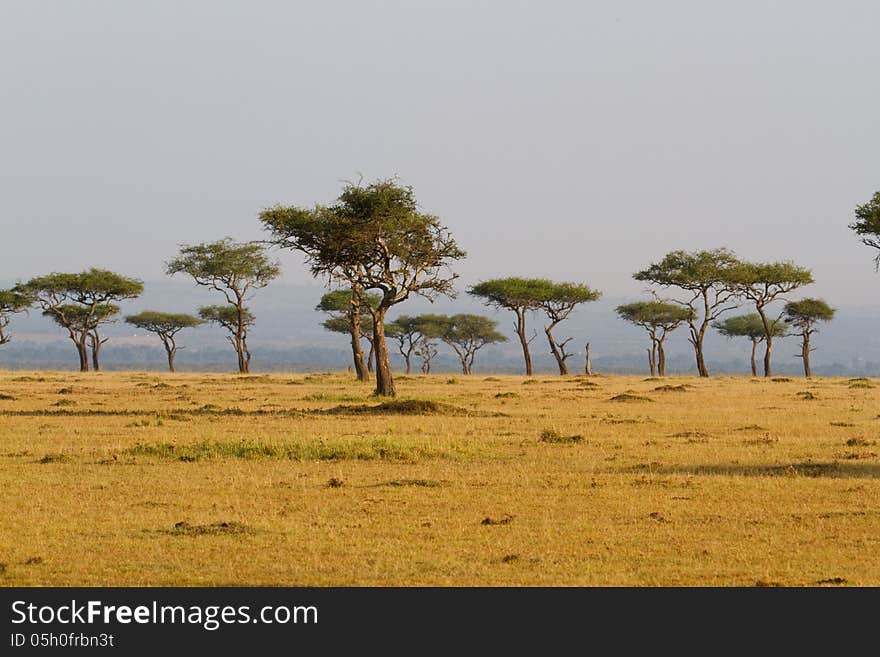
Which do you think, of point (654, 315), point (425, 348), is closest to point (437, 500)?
point (654, 315)

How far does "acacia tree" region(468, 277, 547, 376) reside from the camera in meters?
90.7

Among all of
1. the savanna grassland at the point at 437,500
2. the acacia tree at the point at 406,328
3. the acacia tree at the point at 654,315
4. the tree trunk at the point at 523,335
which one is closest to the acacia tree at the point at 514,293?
the tree trunk at the point at 523,335

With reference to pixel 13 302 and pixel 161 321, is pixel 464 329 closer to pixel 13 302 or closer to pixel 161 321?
pixel 161 321

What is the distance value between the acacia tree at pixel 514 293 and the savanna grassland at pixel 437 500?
5730 cm

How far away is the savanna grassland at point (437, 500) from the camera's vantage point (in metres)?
12.7

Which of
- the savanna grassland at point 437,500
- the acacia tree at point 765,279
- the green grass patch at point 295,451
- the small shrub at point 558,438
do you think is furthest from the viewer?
the acacia tree at point 765,279

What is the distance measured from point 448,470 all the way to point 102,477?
18.6ft

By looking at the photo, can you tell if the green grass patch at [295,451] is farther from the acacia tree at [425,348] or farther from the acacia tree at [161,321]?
the acacia tree at [425,348]

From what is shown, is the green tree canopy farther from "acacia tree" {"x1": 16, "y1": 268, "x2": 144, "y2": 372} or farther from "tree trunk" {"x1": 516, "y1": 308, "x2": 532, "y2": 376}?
"acacia tree" {"x1": 16, "y1": 268, "x2": 144, "y2": 372}

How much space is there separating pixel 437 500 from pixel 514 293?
73.8 meters

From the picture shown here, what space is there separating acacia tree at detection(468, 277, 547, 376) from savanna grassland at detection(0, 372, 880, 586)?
57305mm

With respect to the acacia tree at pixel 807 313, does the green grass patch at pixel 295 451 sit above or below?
below
